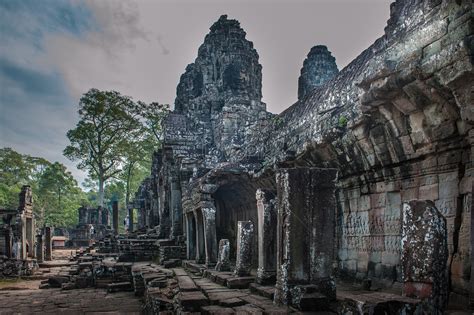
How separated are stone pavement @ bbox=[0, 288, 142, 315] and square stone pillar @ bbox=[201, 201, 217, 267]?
85.5 inches

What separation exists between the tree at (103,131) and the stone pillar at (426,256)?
31.7 m

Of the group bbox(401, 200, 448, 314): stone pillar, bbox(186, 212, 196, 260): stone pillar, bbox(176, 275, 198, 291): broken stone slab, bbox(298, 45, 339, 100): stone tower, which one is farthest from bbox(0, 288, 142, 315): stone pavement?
bbox(298, 45, 339, 100): stone tower

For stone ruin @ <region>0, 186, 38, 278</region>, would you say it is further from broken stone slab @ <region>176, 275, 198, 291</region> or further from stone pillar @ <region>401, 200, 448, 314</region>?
stone pillar @ <region>401, 200, 448, 314</region>

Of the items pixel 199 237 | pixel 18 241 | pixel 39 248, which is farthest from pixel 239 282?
pixel 39 248

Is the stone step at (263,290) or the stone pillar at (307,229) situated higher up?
the stone pillar at (307,229)

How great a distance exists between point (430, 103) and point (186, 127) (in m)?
14.0

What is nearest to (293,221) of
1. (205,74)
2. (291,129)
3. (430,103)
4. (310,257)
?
(310,257)

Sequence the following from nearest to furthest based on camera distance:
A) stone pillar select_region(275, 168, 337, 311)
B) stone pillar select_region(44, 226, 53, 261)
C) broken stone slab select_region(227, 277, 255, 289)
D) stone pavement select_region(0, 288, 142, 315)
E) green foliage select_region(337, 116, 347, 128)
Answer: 1. stone pillar select_region(275, 168, 337, 311)
2. green foliage select_region(337, 116, 347, 128)
3. broken stone slab select_region(227, 277, 255, 289)
4. stone pavement select_region(0, 288, 142, 315)
5. stone pillar select_region(44, 226, 53, 261)

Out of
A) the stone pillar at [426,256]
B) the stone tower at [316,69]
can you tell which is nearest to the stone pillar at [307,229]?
the stone pillar at [426,256]

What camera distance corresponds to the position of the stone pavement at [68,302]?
8.43 meters

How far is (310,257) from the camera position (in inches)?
205

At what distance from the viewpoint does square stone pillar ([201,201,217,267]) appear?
1022 cm

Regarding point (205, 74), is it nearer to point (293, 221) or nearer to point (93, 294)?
point (93, 294)

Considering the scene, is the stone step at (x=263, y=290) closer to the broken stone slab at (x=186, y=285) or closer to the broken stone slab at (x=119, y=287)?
the broken stone slab at (x=186, y=285)
